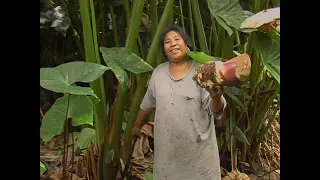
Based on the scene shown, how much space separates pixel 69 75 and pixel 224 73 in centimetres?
35

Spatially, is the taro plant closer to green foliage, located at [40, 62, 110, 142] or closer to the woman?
green foliage, located at [40, 62, 110, 142]

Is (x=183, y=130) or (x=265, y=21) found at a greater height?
(x=265, y=21)

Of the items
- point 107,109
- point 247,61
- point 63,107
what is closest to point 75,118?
point 63,107

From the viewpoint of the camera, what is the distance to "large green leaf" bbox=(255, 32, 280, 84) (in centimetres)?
103

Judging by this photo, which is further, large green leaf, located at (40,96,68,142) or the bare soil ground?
the bare soil ground

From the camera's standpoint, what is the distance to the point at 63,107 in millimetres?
1058

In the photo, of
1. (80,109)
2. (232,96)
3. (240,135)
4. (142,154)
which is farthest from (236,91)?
(80,109)

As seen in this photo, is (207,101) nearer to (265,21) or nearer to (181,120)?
(181,120)

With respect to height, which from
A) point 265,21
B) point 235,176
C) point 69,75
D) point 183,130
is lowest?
point 235,176

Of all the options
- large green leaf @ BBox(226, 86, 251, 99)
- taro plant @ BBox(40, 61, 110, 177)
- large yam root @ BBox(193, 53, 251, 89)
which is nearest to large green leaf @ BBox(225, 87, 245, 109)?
large green leaf @ BBox(226, 86, 251, 99)

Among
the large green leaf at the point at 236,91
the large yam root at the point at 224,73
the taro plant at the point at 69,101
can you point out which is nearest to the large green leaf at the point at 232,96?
the large green leaf at the point at 236,91

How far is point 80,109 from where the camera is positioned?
104 centimetres

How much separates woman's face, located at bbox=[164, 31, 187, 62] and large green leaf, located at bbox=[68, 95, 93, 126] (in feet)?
0.70
